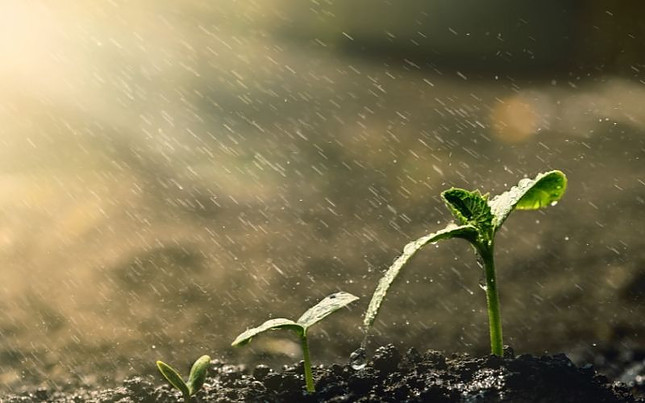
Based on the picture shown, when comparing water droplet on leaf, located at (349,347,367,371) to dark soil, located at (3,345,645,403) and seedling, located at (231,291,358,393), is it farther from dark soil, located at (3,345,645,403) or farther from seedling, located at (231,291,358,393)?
seedling, located at (231,291,358,393)

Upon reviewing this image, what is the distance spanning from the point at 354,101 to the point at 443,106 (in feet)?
0.85

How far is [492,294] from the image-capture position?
1.17 m

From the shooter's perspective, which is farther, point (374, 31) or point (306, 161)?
point (374, 31)

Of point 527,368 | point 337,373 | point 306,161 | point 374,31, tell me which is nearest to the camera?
point 527,368

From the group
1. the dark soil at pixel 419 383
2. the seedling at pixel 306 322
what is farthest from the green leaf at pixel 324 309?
the dark soil at pixel 419 383

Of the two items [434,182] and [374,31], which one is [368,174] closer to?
[434,182]

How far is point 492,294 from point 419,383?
175 mm

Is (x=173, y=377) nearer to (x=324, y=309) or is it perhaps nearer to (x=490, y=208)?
(x=324, y=309)

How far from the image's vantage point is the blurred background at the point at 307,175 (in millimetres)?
1541

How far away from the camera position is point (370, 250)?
173cm

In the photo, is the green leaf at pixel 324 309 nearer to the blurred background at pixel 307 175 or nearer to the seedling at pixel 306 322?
the seedling at pixel 306 322

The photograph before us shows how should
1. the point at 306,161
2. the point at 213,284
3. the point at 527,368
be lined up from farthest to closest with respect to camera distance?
the point at 306,161
the point at 213,284
the point at 527,368

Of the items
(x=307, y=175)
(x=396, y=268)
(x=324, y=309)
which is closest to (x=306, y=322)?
(x=324, y=309)

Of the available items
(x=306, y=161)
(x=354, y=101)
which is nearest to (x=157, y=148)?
(x=306, y=161)
